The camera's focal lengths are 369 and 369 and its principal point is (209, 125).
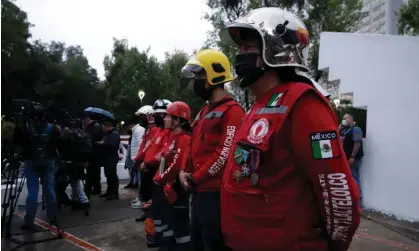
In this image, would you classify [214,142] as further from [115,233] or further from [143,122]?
[143,122]

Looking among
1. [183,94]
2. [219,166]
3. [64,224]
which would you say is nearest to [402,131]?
[219,166]

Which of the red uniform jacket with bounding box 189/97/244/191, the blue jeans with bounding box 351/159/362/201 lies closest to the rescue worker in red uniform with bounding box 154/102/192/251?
the red uniform jacket with bounding box 189/97/244/191

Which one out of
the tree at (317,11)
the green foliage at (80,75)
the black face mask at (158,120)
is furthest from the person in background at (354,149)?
the green foliage at (80,75)

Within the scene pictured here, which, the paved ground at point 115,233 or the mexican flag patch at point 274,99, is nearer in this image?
the mexican flag patch at point 274,99

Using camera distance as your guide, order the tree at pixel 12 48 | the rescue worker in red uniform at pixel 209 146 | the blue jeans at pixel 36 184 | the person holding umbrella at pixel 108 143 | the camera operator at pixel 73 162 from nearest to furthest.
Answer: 1. the rescue worker in red uniform at pixel 209 146
2. the blue jeans at pixel 36 184
3. the camera operator at pixel 73 162
4. the person holding umbrella at pixel 108 143
5. the tree at pixel 12 48

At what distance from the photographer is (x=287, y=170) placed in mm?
1641

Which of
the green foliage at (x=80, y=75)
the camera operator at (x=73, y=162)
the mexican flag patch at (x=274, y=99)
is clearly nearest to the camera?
the mexican flag patch at (x=274, y=99)

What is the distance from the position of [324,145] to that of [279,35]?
62cm

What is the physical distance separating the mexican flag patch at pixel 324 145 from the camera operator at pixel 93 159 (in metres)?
6.73

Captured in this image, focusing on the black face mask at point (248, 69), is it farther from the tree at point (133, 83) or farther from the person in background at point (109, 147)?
the tree at point (133, 83)

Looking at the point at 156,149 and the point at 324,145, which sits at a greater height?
the point at 324,145

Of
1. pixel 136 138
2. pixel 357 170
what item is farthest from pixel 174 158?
pixel 357 170

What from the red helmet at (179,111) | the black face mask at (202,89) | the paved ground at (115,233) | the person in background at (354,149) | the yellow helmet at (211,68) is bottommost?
the paved ground at (115,233)

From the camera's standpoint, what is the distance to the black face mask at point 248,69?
1886 millimetres
